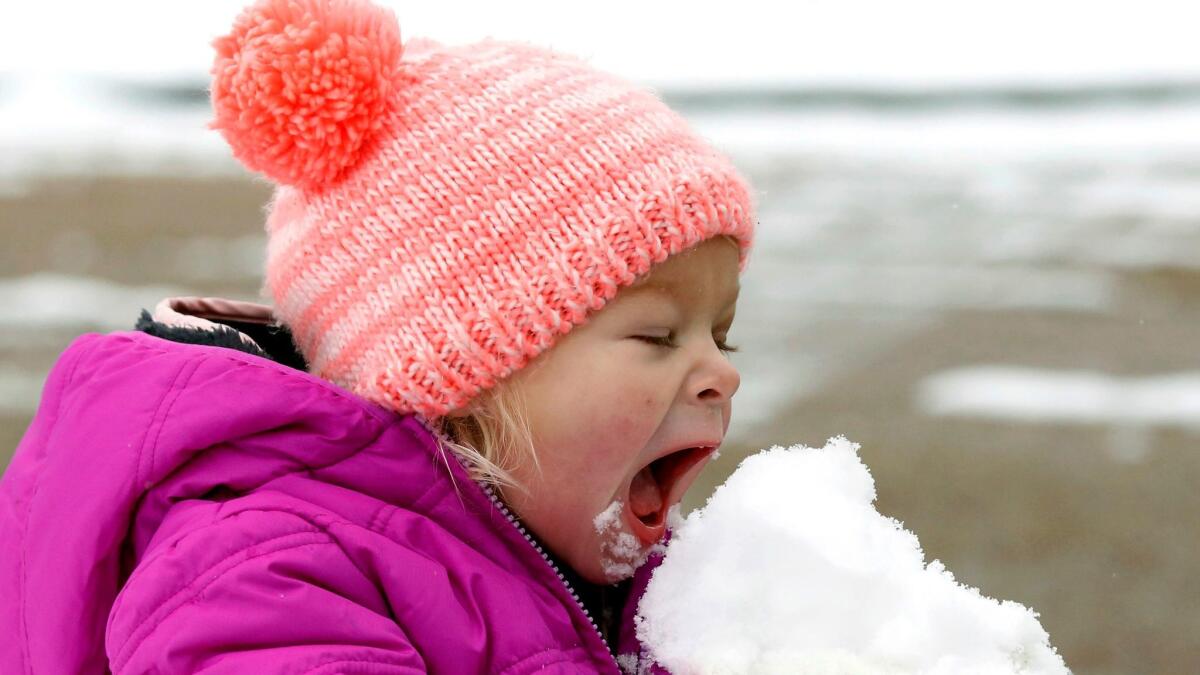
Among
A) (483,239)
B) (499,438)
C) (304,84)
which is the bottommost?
(499,438)

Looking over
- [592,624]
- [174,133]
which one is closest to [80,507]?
[592,624]

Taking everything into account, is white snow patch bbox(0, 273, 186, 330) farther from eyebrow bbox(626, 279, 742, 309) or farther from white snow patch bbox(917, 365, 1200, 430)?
eyebrow bbox(626, 279, 742, 309)

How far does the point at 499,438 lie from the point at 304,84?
1.76 ft

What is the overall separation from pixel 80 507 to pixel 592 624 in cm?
67

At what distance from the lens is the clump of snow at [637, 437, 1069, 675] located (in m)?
1.54

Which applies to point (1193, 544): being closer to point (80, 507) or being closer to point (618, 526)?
point (618, 526)

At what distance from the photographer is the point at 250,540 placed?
4.86ft

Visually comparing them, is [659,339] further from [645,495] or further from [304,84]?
[304,84]

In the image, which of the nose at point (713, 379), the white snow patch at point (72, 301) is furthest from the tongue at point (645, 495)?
the white snow patch at point (72, 301)

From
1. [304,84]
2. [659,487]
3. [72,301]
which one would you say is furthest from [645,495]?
[72,301]

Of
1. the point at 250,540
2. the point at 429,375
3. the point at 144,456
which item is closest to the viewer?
the point at 250,540

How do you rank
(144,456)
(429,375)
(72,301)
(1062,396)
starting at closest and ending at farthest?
(144,456) → (429,375) → (1062,396) → (72,301)

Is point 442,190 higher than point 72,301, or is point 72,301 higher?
point 442,190

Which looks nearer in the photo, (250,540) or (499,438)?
(250,540)
